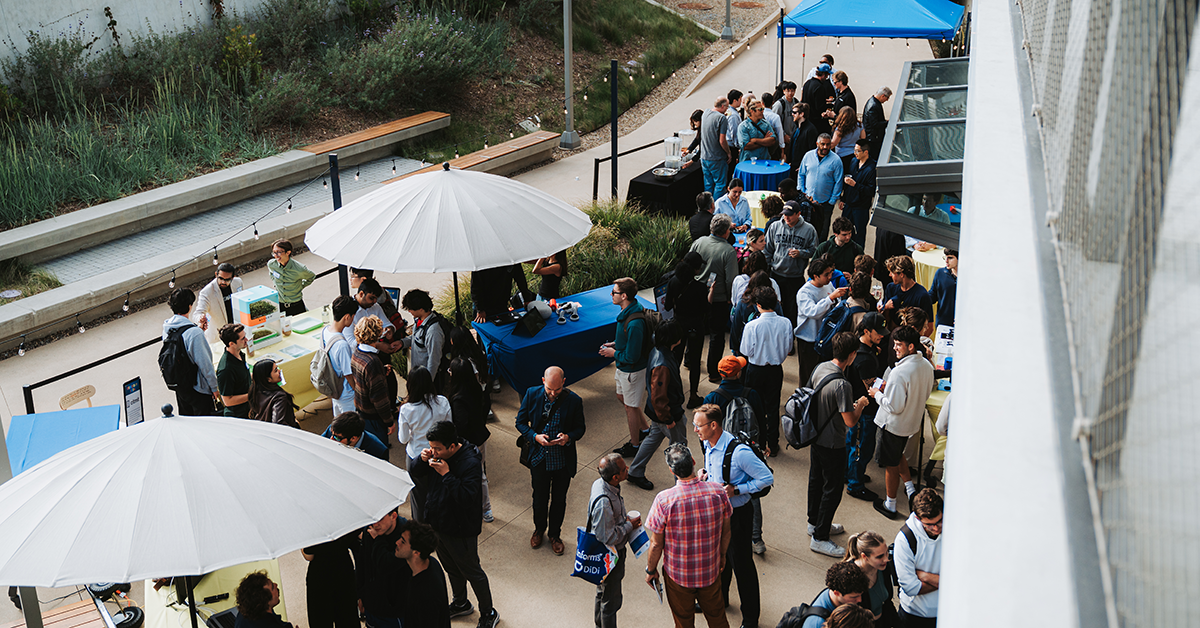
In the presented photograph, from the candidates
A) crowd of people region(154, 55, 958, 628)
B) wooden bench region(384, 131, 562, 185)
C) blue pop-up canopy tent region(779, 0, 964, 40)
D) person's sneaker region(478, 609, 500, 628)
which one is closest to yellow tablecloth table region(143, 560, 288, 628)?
crowd of people region(154, 55, 958, 628)

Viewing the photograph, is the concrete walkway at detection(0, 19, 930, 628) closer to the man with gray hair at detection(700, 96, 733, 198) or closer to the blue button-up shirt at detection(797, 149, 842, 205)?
the blue button-up shirt at detection(797, 149, 842, 205)

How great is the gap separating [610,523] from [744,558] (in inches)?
41.1

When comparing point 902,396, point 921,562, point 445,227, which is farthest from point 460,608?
point 902,396

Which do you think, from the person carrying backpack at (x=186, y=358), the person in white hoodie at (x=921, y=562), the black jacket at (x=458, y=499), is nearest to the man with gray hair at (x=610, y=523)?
the black jacket at (x=458, y=499)

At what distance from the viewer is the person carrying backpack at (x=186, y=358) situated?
7691 millimetres

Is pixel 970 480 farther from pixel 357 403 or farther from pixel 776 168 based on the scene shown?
pixel 776 168

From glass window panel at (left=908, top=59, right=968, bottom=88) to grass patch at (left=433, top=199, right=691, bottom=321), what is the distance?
133 inches

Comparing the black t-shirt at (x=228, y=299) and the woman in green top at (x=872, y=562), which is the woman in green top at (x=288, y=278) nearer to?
the black t-shirt at (x=228, y=299)

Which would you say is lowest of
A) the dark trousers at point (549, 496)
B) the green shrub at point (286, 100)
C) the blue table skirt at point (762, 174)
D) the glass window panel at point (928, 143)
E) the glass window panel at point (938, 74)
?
the dark trousers at point (549, 496)

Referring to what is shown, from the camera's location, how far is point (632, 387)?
26.4ft

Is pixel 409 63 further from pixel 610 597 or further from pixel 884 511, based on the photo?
pixel 610 597

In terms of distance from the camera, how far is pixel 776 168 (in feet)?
42.9

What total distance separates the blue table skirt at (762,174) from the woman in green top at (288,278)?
6.46 m

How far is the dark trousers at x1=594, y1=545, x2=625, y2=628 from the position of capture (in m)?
5.84
